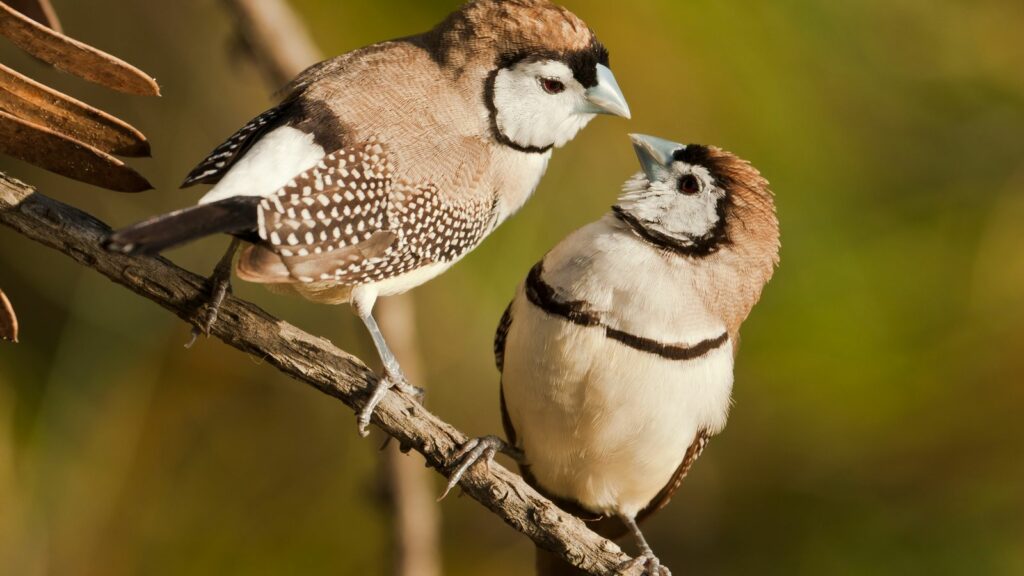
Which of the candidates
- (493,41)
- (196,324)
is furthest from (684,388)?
(196,324)

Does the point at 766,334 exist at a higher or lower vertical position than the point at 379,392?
lower

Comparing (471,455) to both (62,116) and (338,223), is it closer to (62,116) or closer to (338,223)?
(338,223)

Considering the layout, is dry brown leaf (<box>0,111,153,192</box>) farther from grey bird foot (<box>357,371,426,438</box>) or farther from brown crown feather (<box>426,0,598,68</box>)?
brown crown feather (<box>426,0,598,68</box>)

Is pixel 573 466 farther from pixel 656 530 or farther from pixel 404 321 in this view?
pixel 656 530

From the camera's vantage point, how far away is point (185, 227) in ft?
5.00

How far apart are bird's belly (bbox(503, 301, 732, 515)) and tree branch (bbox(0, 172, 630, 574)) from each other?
0.25 metres

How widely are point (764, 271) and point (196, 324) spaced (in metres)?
1.14

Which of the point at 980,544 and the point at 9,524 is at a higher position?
the point at 980,544

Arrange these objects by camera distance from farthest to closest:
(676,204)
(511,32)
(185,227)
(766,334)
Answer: (766,334), (676,204), (511,32), (185,227)

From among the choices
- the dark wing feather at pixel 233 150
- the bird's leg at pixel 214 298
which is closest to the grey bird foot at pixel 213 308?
the bird's leg at pixel 214 298

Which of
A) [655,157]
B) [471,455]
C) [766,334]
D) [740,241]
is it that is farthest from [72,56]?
[766,334]

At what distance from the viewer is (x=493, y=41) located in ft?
6.52

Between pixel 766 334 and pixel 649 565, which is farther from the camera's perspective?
pixel 766 334

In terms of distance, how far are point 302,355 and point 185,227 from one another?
44 cm
